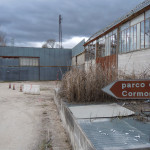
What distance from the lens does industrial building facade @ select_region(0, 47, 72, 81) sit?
32500 millimetres

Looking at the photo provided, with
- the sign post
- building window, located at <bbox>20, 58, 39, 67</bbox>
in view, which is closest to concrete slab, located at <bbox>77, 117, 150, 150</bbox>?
the sign post

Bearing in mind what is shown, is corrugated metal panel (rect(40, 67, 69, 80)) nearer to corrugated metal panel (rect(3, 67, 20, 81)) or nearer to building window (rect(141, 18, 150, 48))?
corrugated metal panel (rect(3, 67, 20, 81))

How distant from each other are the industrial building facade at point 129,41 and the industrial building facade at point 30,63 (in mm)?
14671

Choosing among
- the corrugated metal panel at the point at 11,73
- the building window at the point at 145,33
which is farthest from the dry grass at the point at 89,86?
the corrugated metal panel at the point at 11,73

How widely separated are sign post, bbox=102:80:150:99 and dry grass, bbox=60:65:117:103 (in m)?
3.94

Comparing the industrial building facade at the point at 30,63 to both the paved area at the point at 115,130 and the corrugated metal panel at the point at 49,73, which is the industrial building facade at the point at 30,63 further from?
the paved area at the point at 115,130

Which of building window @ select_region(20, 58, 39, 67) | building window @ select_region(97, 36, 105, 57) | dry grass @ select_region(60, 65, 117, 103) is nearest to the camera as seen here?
dry grass @ select_region(60, 65, 117, 103)

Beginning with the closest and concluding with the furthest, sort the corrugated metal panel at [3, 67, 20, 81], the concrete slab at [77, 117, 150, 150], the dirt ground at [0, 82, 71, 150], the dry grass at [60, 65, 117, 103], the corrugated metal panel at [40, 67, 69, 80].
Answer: the concrete slab at [77, 117, 150, 150] < the dirt ground at [0, 82, 71, 150] < the dry grass at [60, 65, 117, 103] < the corrugated metal panel at [3, 67, 20, 81] < the corrugated metal panel at [40, 67, 69, 80]

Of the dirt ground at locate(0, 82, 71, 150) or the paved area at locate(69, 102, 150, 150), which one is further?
the dirt ground at locate(0, 82, 71, 150)

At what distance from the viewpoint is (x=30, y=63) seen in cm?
3378

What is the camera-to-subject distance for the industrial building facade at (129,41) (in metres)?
11.5

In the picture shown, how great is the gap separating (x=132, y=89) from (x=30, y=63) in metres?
32.9

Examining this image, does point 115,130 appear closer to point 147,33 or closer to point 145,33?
point 147,33

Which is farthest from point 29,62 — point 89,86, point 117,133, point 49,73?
point 117,133
